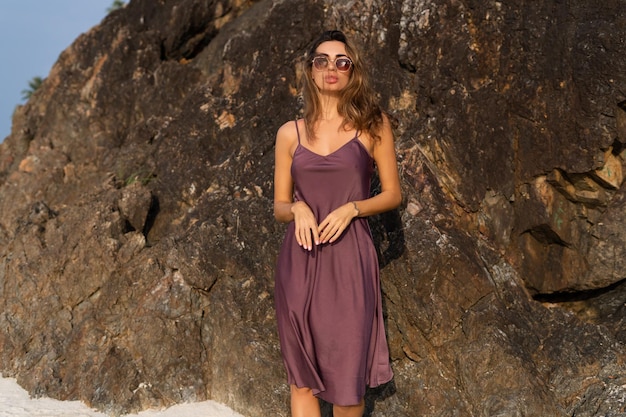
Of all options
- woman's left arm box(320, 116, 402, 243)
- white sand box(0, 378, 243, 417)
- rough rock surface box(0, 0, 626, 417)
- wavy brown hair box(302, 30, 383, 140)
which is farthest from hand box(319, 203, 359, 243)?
white sand box(0, 378, 243, 417)

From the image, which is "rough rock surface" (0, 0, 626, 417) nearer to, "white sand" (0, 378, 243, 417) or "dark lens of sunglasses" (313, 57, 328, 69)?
"white sand" (0, 378, 243, 417)

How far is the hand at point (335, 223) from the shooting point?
358cm

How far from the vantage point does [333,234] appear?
3605mm

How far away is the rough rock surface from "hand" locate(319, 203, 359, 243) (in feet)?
4.51

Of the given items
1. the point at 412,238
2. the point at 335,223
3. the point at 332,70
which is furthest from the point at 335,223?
the point at 412,238

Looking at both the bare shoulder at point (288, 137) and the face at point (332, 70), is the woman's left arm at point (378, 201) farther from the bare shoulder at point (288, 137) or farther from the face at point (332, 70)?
the bare shoulder at point (288, 137)

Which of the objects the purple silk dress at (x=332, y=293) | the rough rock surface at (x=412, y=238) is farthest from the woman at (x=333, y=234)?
the rough rock surface at (x=412, y=238)

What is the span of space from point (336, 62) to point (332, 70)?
0.05 metres

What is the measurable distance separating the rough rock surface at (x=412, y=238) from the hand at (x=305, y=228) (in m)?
1.45

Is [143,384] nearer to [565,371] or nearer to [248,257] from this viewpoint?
[248,257]

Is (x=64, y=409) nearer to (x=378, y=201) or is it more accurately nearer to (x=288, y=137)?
(x=288, y=137)

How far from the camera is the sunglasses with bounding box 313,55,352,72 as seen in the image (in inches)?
149

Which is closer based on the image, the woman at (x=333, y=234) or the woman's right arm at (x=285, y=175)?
the woman at (x=333, y=234)

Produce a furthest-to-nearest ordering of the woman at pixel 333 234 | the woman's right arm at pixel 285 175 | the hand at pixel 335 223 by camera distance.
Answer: the woman's right arm at pixel 285 175
the woman at pixel 333 234
the hand at pixel 335 223
